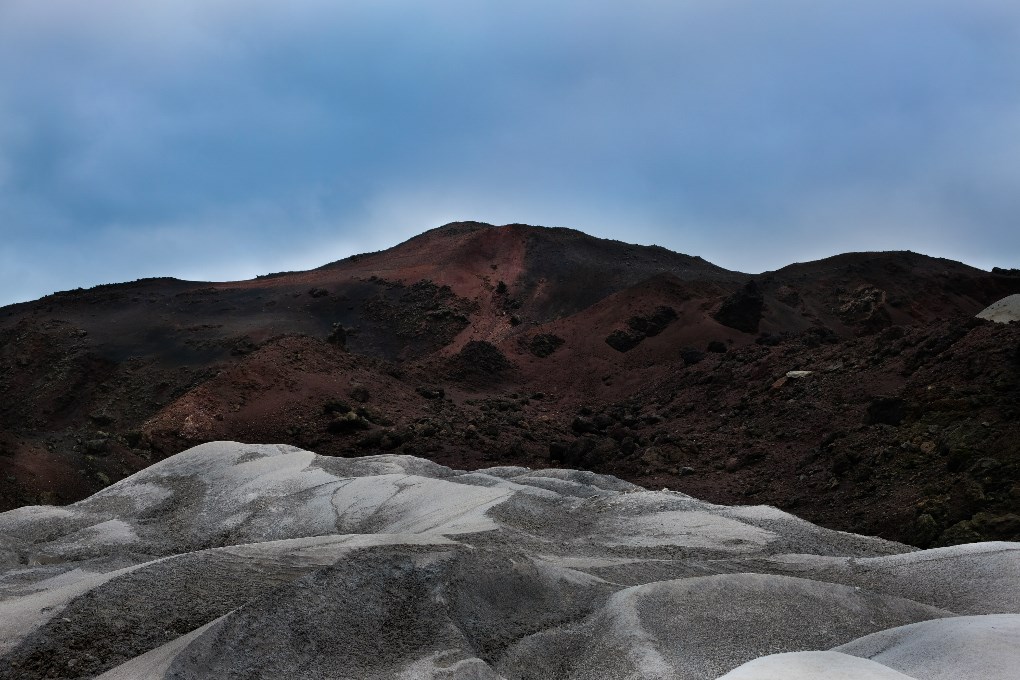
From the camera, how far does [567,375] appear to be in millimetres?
26812

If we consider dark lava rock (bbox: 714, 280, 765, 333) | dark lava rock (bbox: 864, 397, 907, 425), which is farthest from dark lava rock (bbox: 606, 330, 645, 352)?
dark lava rock (bbox: 864, 397, 907, 425)

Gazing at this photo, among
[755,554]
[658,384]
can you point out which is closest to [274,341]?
[658,384]

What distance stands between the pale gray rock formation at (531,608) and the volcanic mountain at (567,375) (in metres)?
4.17

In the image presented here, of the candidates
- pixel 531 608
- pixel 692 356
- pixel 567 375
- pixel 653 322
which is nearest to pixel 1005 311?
pixel 692 356

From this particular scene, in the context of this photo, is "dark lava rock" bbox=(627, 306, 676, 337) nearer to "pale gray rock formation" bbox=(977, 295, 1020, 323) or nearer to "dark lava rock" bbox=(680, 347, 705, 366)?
"dark lava rock" bbox=(680, 347, 705, 366)

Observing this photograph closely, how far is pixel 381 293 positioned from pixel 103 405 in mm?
12867

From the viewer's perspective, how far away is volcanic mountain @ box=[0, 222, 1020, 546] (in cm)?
1277

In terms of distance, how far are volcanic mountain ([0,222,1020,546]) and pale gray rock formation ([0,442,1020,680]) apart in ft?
13.7

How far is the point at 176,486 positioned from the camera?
32.8 ft

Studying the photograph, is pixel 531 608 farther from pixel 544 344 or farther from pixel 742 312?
pixel 544 344

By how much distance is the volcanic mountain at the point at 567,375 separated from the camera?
1277 centimetres

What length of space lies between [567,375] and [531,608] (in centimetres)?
2171

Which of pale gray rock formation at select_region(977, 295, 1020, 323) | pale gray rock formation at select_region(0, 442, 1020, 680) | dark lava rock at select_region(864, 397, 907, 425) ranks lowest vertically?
pale gray rock formation at select_region(0, 442, 1020, 680)

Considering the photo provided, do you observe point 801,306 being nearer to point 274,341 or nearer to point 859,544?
point 274,341
